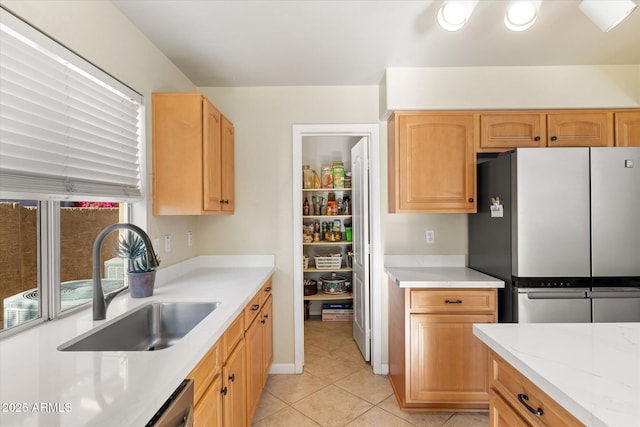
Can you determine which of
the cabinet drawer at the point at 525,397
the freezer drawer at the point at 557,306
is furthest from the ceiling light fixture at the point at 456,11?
the freezer drawer at the point at 557,306

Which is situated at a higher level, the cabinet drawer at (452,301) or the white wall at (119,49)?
the white wall at (119,49)

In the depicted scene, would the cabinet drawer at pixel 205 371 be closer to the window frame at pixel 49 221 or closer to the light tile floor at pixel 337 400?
the window frame at pixel 49 221

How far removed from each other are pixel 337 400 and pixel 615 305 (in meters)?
1.88

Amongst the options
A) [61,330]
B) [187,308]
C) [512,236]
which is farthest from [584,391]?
[61,330]

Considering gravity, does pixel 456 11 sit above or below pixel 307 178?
above

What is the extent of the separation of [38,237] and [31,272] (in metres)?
0.14

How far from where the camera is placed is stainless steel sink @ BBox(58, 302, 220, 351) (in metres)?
1.39

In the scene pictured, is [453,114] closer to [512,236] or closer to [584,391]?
[512,236]

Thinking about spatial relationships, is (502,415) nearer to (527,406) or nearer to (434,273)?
(527,406)

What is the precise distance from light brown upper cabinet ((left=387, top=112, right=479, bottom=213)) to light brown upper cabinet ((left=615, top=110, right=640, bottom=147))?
3.49 feet

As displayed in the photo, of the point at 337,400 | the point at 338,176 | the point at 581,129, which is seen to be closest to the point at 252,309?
the point at 337,400

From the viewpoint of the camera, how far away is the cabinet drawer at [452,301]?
6.98 ft

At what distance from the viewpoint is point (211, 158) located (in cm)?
210

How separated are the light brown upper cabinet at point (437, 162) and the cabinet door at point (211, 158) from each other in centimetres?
130
